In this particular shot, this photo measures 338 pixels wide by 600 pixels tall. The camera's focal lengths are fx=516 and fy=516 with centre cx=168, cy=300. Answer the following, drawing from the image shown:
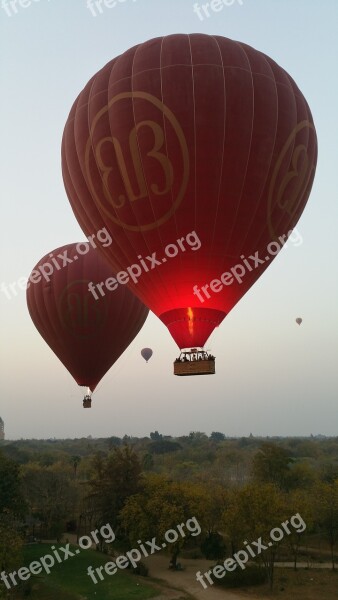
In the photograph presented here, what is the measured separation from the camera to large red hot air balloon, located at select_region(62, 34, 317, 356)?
15430mm

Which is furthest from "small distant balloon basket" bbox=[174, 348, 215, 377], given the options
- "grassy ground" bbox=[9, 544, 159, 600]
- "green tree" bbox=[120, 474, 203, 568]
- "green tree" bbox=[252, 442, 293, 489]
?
"green tree" bbox=[252, 442, 293, 489]

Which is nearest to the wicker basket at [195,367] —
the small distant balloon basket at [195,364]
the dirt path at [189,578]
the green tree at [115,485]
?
the small distant balloon basket at [195,364]

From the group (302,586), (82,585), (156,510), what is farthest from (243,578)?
(82,585)

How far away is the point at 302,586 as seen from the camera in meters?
27.2

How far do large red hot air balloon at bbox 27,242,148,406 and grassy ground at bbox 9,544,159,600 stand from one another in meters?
10.1

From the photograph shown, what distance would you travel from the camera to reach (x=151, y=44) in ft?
54.2

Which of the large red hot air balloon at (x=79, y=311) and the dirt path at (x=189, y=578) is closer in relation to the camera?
the dirt path at (x=189, y=578)

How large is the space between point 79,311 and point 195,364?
1212 cm

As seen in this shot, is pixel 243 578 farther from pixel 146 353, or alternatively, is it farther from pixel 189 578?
pixel 146 353

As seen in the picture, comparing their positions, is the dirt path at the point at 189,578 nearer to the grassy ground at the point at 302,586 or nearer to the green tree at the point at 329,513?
the grassy ground at the point at 302,586

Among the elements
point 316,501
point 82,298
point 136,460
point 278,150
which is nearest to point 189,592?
point 136,460

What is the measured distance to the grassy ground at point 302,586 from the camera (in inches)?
1010

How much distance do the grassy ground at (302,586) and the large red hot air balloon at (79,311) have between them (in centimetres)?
1416

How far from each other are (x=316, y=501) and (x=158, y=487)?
11001 millimetres
